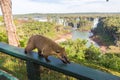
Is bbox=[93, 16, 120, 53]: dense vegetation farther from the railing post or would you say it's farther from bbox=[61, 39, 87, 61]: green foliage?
the railing post

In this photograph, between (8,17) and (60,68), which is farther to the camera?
(8,17)

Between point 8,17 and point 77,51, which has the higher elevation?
point 8,17

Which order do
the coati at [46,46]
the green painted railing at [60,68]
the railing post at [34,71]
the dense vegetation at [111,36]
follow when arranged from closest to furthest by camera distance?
1. the green painted railing at [60,68]
2. the railing post at [34,71]
3. the coati at [46,46]
4. the dense vegetation at [111,36]

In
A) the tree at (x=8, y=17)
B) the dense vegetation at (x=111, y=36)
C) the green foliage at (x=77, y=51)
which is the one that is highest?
the tree at (x=8, y=17)

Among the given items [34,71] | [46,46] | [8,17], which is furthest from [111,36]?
[34,71]

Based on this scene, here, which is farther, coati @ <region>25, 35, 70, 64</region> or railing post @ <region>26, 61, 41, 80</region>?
coati @ <region>25, 35, 70, 64</region>

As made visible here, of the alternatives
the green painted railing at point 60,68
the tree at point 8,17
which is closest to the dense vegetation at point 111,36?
the tree at point 8,17

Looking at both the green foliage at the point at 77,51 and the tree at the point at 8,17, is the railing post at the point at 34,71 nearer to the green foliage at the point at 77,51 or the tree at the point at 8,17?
the tree at the point at 8,17

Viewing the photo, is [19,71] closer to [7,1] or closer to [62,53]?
[62,53]

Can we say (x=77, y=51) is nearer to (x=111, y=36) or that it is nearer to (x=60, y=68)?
(x=60, y=68)

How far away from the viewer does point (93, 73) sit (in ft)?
4.34

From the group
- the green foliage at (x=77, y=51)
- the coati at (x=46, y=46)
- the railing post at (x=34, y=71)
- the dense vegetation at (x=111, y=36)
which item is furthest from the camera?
the dense vegetation at (x=111, y=36)

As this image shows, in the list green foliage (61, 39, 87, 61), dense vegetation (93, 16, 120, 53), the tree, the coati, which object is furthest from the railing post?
dense vegetation (93, 16, 120, 53)

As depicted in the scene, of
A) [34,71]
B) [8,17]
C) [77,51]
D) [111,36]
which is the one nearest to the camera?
[34,71]
